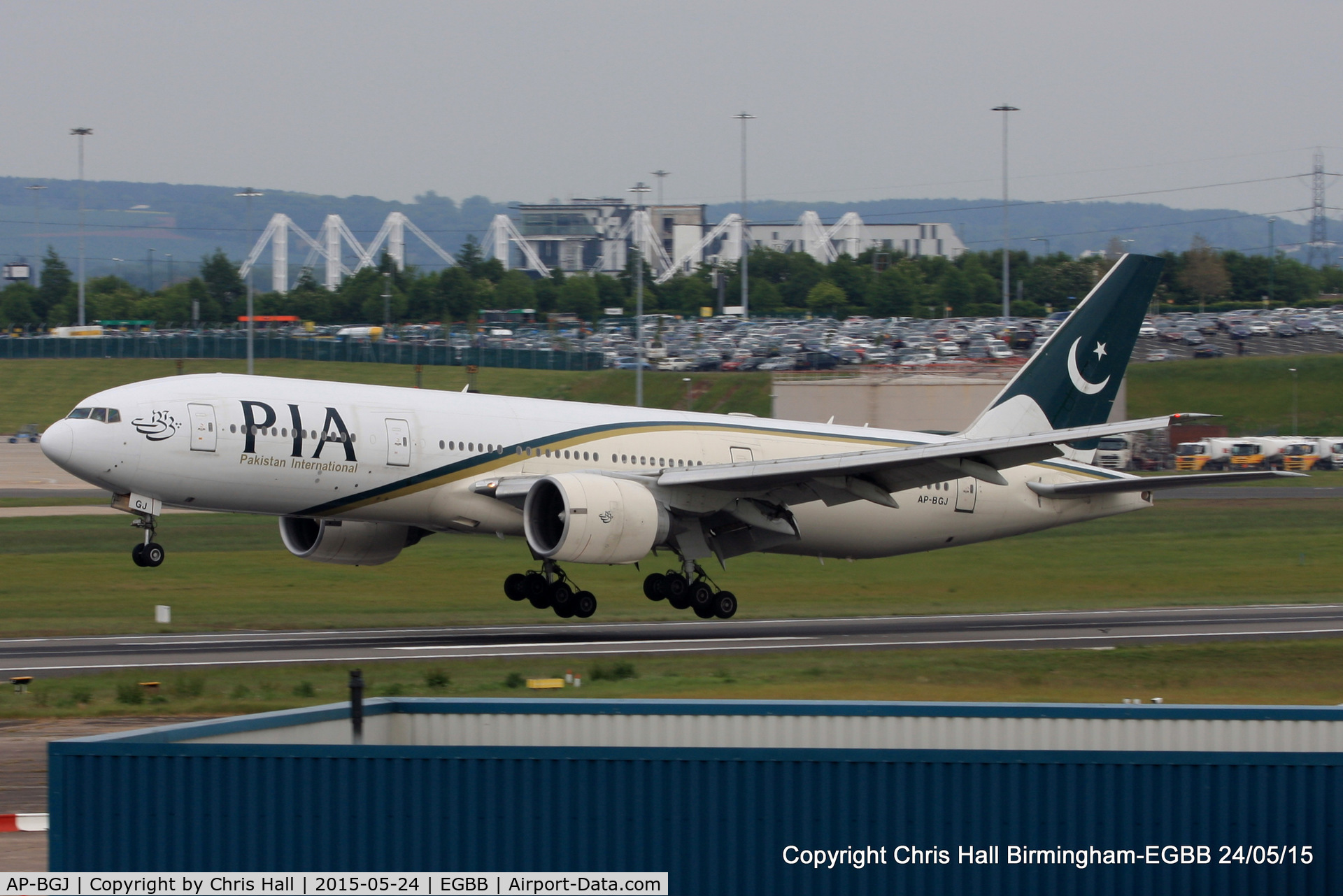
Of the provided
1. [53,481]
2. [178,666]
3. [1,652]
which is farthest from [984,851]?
[53,481]

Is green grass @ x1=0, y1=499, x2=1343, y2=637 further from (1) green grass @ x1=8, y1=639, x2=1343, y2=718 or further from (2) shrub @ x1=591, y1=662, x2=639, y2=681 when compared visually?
(2) shrub @ x1=591, y1=662, x2=639, y2=681

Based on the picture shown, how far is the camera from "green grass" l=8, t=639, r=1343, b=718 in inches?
1033

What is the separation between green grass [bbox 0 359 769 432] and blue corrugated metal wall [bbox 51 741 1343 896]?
80.5 metres

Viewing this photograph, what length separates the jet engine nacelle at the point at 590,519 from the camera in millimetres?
33469

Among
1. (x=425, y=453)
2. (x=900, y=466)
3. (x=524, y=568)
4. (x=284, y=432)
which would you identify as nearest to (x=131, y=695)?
(x=284, y=432)

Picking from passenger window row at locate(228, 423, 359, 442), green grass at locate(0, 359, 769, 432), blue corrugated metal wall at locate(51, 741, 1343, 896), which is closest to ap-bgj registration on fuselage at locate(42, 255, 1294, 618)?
passenger window row at locate(228, 423, 359, 442)

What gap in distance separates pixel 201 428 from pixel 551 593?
928cm

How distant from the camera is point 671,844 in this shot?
39.4ft

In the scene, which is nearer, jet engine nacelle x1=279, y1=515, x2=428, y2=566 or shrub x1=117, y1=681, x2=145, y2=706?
shrub x1=117, y1=681, x2=145, y2=706

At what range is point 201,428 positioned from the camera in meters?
32.2

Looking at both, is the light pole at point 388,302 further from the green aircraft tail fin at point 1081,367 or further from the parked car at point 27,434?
the green aircraft tail fin at point 1081,367

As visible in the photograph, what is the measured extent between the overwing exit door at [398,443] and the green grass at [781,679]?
533 cm

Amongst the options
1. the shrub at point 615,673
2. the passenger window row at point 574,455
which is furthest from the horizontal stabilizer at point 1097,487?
the shrub at point 615,673

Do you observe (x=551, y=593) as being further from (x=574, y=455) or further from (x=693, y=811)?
(x=693, y=811)
